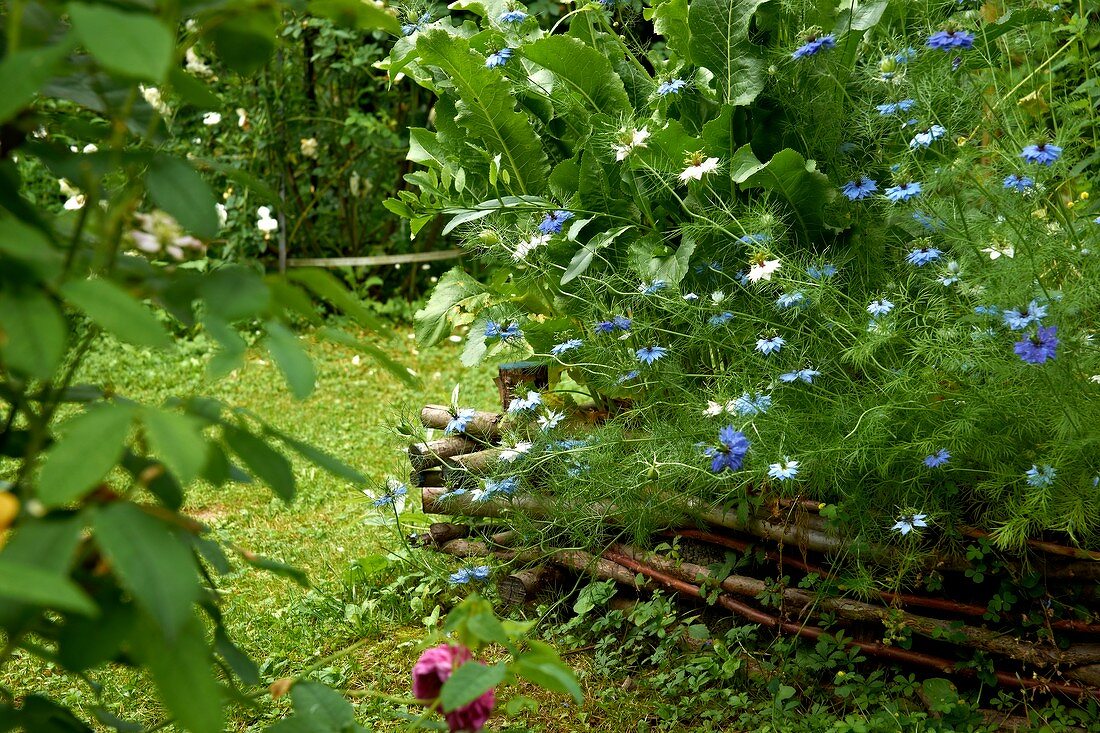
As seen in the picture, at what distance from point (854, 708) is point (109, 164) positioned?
187 cm

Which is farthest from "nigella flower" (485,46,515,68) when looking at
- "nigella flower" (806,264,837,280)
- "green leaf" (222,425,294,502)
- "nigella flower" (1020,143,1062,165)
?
"green leaf" (222,425,294,502)

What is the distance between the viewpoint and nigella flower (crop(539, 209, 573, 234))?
248cm

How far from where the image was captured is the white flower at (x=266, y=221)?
5.18 metres

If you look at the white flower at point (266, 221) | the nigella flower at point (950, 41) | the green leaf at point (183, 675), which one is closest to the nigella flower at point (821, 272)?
the nigella flower at point (950, 41)

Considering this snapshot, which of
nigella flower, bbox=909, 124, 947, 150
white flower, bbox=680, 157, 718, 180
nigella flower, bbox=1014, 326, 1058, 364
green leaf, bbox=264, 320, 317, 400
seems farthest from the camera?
white flower, bbox=680, 157, 718, 180

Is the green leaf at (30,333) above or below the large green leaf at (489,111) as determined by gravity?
below

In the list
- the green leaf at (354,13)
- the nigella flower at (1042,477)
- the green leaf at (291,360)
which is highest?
the green leaf at (354,13)

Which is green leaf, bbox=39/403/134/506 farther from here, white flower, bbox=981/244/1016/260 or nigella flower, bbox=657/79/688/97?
nigella flower, bbox=657/79/688/97

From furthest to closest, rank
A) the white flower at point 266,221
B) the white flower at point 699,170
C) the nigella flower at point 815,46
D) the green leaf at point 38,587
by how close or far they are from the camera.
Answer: the white flower at point 266,221, the white flower at point 699,170, the nigella flower at point 815,46, the green leaf at point 38,587

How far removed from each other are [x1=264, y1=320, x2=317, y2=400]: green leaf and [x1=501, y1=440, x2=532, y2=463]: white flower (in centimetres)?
161

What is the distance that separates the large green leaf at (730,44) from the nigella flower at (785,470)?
3.08ft

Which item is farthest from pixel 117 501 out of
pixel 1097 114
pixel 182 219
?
pixel 1097 114

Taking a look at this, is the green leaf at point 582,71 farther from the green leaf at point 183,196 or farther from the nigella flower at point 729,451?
the green leaf at point 183,196

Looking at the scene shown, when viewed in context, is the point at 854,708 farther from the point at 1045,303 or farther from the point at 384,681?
the point at 384,681
